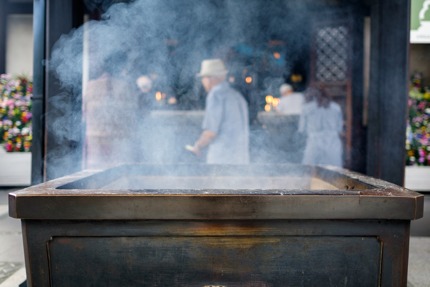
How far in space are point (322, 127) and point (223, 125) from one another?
1743mm

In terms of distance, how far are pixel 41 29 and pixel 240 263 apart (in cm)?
265

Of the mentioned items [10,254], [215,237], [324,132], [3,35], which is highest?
[3,35]

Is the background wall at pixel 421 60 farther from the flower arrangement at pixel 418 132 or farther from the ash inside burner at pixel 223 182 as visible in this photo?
the ash inside burner at pixel 223 182

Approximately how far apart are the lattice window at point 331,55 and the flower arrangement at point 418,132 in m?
1.40

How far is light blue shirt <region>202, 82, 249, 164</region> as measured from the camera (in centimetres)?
493

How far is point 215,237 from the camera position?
6.15 feet

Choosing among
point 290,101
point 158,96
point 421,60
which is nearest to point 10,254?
point 290,101

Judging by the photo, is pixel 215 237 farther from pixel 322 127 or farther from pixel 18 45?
pixel 18 45

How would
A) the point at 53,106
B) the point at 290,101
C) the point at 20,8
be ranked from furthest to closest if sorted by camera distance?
the point at 20,8 < the point at 290,101 < the point at 53,106

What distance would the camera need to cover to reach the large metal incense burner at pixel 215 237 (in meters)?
1.82

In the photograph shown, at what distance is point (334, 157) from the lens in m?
6.05

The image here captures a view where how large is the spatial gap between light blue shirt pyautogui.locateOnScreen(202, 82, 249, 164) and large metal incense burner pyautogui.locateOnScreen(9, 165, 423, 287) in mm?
3070

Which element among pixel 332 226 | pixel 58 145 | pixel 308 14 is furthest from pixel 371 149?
pixel 308 14

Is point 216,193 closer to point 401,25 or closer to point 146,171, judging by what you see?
point 146,171
